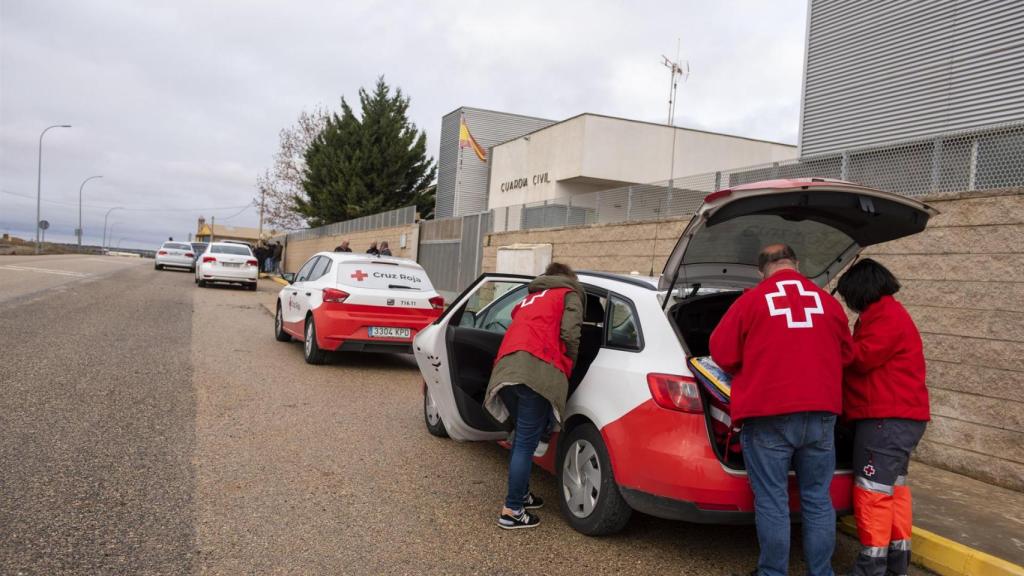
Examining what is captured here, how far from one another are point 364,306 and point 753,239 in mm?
5599

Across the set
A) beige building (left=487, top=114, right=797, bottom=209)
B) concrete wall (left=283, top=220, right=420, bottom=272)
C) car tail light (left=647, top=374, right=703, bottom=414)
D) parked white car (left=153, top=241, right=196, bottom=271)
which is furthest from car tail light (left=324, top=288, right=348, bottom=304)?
parked white car (left=153, top=241, right=196, bottom=271)

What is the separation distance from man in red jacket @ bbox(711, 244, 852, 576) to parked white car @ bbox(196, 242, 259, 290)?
21013 mm

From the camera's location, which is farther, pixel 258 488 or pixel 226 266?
pixel 226 266

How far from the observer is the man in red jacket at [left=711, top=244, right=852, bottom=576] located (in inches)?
119

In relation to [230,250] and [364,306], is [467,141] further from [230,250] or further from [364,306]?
[364,306]

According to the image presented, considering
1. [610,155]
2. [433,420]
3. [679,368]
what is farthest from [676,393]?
[610,155]

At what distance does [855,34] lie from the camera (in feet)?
Result: 38.1

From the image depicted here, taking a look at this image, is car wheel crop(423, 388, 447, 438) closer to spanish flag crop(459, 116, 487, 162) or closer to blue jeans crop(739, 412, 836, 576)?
blue jeans crop(739, 412, 836, 576)

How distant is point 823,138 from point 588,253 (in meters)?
4.63

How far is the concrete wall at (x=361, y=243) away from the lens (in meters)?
24.1

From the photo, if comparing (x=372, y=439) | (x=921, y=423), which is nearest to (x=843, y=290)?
(x=921, y=423)

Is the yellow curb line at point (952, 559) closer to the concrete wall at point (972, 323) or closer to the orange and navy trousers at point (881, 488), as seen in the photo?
the orange and navy trousers at point (881, 488)

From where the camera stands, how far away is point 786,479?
3100mm

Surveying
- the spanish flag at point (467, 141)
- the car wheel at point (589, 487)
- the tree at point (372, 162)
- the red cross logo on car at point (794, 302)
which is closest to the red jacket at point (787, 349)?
the red cross logo on car at point (794, 302)
